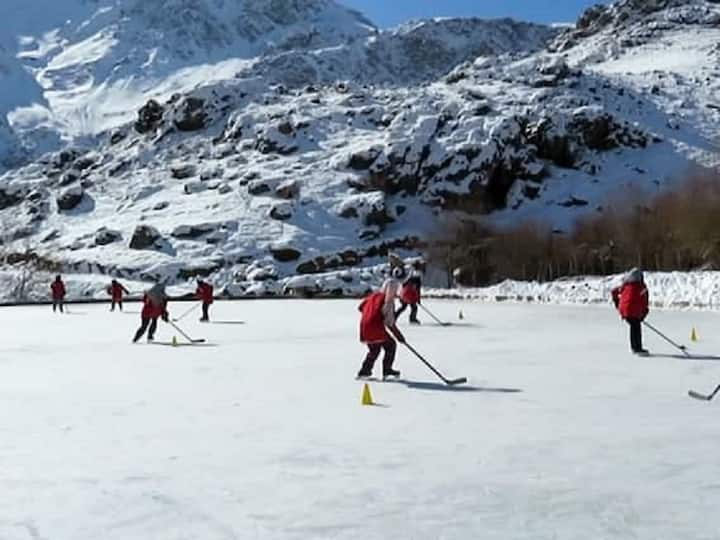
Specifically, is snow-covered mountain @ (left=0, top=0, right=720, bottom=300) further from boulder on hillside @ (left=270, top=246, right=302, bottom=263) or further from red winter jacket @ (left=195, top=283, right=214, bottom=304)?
red winter jacket @ (left=195, top=283, right=214, bottom=304)

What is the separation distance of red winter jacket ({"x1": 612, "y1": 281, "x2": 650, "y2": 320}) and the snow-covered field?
0.86 m

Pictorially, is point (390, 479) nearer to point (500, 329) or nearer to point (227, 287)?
point (500, 329)

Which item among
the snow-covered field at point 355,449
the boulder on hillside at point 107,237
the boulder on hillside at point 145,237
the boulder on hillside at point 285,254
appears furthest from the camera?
the boulder on hillside at point 107,237

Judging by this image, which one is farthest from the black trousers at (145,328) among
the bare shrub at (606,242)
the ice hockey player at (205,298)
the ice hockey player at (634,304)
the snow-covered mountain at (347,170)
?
the snow-covered mountain at (347,170)

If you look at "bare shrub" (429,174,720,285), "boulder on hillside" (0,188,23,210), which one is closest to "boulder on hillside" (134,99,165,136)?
"boulder on hillside" (0,188,23,210)

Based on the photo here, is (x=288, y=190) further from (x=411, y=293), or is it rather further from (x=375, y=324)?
(x=375, y=324)

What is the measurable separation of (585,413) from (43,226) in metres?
91.3

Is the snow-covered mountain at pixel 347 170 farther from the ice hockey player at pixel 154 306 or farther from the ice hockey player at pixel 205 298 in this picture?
the ice hockey player at pixel 154 306

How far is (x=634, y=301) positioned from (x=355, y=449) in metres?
8.18

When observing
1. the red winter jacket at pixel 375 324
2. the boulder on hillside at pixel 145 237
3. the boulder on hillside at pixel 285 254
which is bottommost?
the red winter jacket at pixel 375 324

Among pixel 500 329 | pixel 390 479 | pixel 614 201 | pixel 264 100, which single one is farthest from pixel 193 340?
pixel 264 100

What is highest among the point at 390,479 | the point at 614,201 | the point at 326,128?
the point at 326,128

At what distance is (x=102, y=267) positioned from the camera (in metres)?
A: 73.5

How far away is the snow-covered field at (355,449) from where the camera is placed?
5543mm
